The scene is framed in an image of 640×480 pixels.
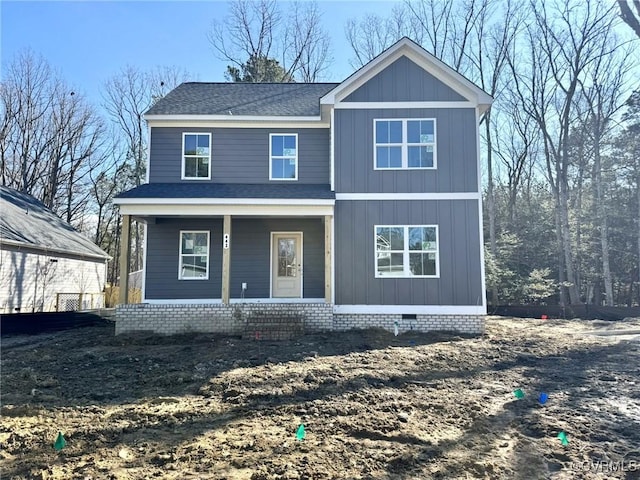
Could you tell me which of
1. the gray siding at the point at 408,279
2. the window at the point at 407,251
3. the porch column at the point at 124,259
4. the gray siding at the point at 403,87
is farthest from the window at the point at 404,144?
the porch column at the point at 124,259

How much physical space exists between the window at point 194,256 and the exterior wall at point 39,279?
23.2 feet

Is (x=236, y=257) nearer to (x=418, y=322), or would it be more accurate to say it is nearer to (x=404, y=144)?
(x=418, y=322)

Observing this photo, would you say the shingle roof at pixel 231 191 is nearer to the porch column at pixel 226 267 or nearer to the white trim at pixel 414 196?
the white trim at pixel 414 196

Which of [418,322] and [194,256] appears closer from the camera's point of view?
[418,322]

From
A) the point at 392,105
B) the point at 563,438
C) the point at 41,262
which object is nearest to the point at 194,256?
the point at 392,105

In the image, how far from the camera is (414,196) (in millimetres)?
11398

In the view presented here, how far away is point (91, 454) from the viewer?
12.8 feet

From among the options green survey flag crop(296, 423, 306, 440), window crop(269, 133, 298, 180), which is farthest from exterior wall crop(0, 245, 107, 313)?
green survey flag crop(296, 423, 306, 440)

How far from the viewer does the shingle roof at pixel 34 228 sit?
50.7 feet

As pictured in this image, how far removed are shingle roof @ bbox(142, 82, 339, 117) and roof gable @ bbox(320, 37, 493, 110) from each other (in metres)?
1.39

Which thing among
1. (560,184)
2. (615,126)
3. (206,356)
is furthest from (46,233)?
(615,126)

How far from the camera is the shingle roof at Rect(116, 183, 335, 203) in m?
11.1

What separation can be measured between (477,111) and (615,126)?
14.4m

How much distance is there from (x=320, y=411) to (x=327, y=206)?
6505 millimetres
